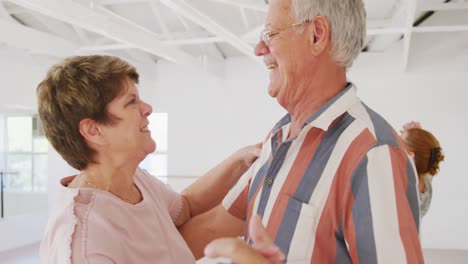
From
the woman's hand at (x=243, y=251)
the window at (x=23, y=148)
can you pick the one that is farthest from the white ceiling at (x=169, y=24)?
the woman's hand at (x=243, y=251)

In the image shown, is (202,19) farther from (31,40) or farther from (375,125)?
(375,125)

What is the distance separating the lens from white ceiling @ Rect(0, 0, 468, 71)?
5.05m

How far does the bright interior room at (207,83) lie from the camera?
6.60m

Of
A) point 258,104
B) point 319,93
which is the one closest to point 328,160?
point 319,93

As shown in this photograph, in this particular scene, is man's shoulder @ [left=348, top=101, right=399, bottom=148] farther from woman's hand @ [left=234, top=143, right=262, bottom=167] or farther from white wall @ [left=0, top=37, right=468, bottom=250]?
white wall @ [left=0, top=37, right=468, bottom=250]

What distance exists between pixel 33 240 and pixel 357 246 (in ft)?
27.5

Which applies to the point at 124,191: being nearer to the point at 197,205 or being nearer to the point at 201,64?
the point at 197,205

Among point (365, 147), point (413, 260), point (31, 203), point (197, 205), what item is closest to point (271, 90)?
point (365, 147)

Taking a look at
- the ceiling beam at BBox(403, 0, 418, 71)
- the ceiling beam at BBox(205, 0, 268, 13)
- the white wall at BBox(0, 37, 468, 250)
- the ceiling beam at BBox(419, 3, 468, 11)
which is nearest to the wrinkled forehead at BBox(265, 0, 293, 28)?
the ceiling beam at BBox(205, 0, 268, 13)

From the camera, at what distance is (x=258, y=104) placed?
30.1 feet

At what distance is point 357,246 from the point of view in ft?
3.65

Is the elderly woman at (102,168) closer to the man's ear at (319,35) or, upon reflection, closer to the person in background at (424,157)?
the man's ear at (319,35)

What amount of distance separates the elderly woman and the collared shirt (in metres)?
0.47

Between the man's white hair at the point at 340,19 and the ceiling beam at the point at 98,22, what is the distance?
3.24m
